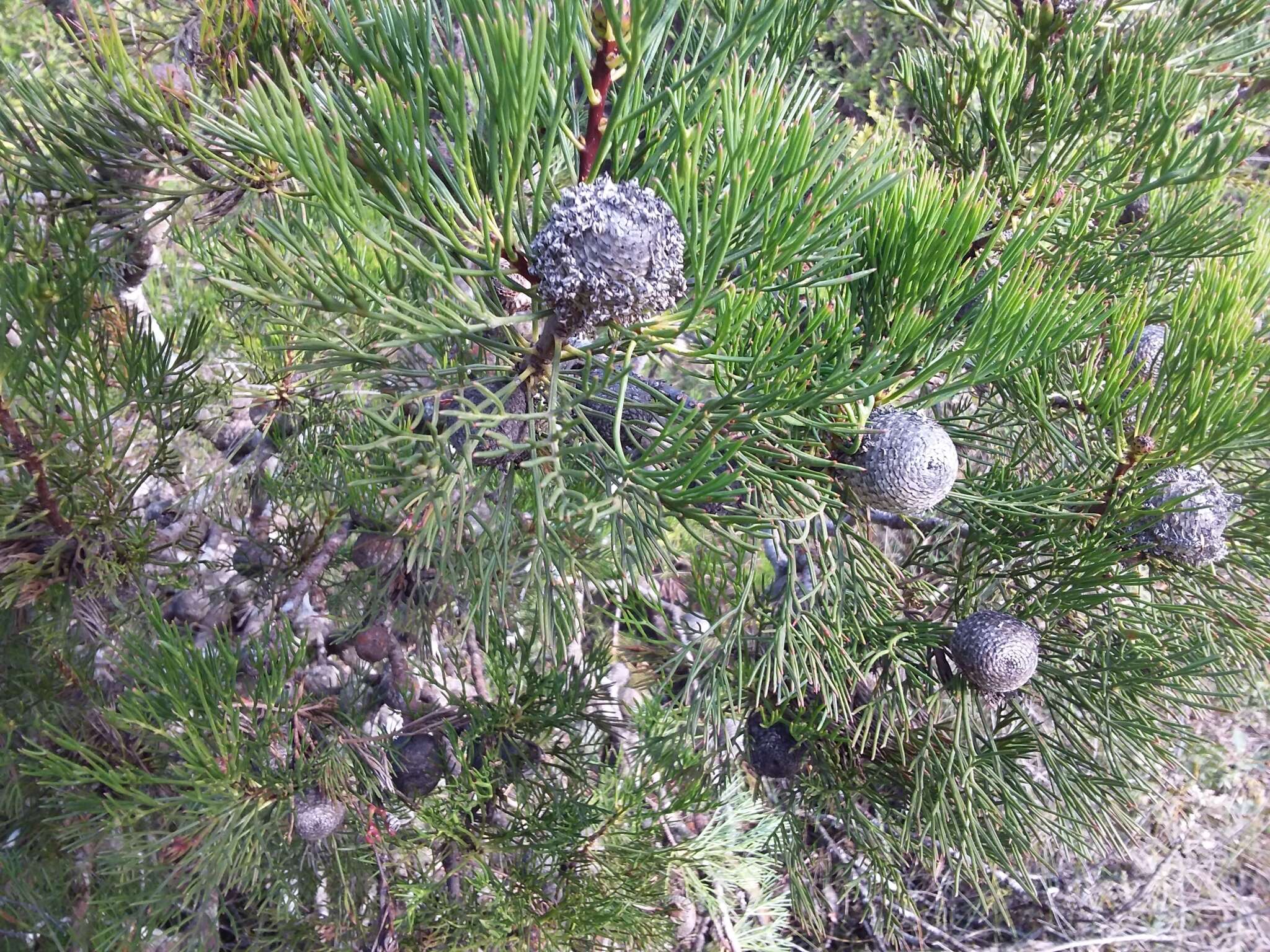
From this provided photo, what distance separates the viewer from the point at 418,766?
28.4 inches

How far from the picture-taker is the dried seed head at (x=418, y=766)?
722mm

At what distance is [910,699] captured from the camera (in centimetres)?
68

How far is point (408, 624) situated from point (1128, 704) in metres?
0.61

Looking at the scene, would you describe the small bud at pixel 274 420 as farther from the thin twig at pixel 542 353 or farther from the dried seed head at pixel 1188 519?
the dried seed head at pixel 1188 519

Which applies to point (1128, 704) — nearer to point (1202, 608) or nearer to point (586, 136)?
point (1202, 608)

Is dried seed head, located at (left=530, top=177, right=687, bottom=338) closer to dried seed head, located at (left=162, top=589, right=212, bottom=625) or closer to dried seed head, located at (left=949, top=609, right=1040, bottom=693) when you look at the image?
dried seed head, located at (left=949, top=609, right=1040, bottom=693)

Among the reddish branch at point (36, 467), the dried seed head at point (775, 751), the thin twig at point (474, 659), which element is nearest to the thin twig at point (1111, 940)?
the dried seed head at point (775, 751)

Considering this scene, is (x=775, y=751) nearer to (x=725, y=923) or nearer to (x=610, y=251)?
(x=725, y=923)

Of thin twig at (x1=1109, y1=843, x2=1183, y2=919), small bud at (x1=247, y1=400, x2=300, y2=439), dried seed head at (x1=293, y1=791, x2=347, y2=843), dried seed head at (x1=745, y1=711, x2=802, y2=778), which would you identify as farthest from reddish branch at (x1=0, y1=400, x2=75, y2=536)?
thin twig at (x1=1109, y1=843, x2=1183, y2=919)

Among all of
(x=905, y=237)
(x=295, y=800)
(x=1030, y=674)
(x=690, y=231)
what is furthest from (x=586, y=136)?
(x=295, y=800)

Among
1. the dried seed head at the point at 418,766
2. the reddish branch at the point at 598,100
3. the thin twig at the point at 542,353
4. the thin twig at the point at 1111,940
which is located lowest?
the thin twig at the point at 1111,940

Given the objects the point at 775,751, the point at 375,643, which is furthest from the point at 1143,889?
the point at 375,643

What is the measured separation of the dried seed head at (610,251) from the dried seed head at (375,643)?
1.66 ft

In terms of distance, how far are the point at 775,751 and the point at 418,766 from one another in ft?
1.06
